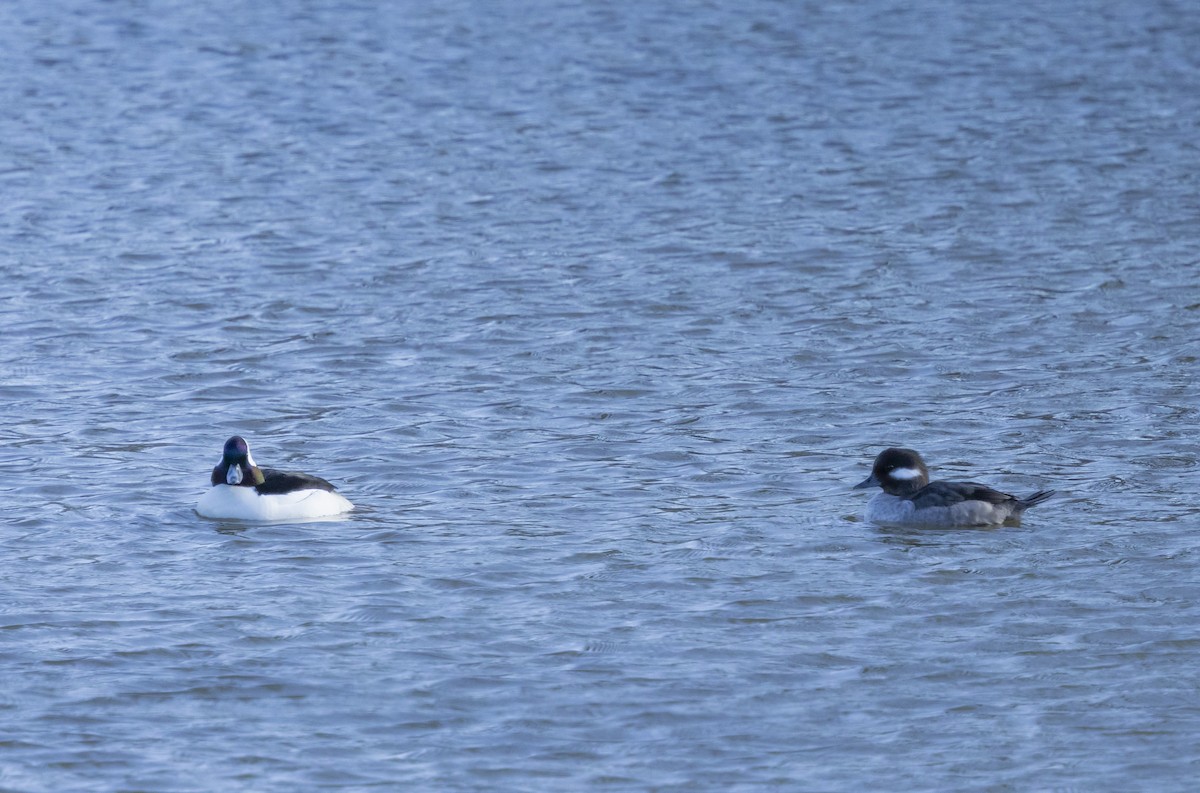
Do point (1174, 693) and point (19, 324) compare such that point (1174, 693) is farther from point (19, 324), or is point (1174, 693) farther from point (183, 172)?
point (183, 172)

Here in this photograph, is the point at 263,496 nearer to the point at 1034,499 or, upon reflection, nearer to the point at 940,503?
the point at 940,503

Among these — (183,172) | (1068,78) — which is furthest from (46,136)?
(1068,78)

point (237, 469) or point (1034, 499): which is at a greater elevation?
point (237, 469)

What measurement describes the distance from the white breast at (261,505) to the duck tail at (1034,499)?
14.2 ft

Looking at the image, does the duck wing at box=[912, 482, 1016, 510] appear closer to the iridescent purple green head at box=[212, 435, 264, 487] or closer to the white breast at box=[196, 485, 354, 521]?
the white breast at box=[196, 485, 354, 521]

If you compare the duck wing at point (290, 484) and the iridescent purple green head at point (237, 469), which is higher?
the iridescent purple green head at point (237, 469)

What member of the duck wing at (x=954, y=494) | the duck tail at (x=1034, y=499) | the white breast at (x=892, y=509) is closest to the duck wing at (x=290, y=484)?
the white breast at (x=892, y=509)

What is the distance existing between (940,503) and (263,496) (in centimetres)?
431

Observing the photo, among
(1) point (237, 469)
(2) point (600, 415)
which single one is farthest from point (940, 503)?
(1) point (237, 469)

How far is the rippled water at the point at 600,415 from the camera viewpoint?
388 inches

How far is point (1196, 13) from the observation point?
36219 millimetres

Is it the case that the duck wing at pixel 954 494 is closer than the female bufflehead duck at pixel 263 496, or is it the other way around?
the duck wing at pixel 954 494

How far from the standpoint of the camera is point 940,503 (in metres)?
12.9

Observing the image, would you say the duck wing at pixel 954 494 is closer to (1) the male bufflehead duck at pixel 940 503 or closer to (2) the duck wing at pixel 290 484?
(1) the male bufflehead duck at pixel 940 503
